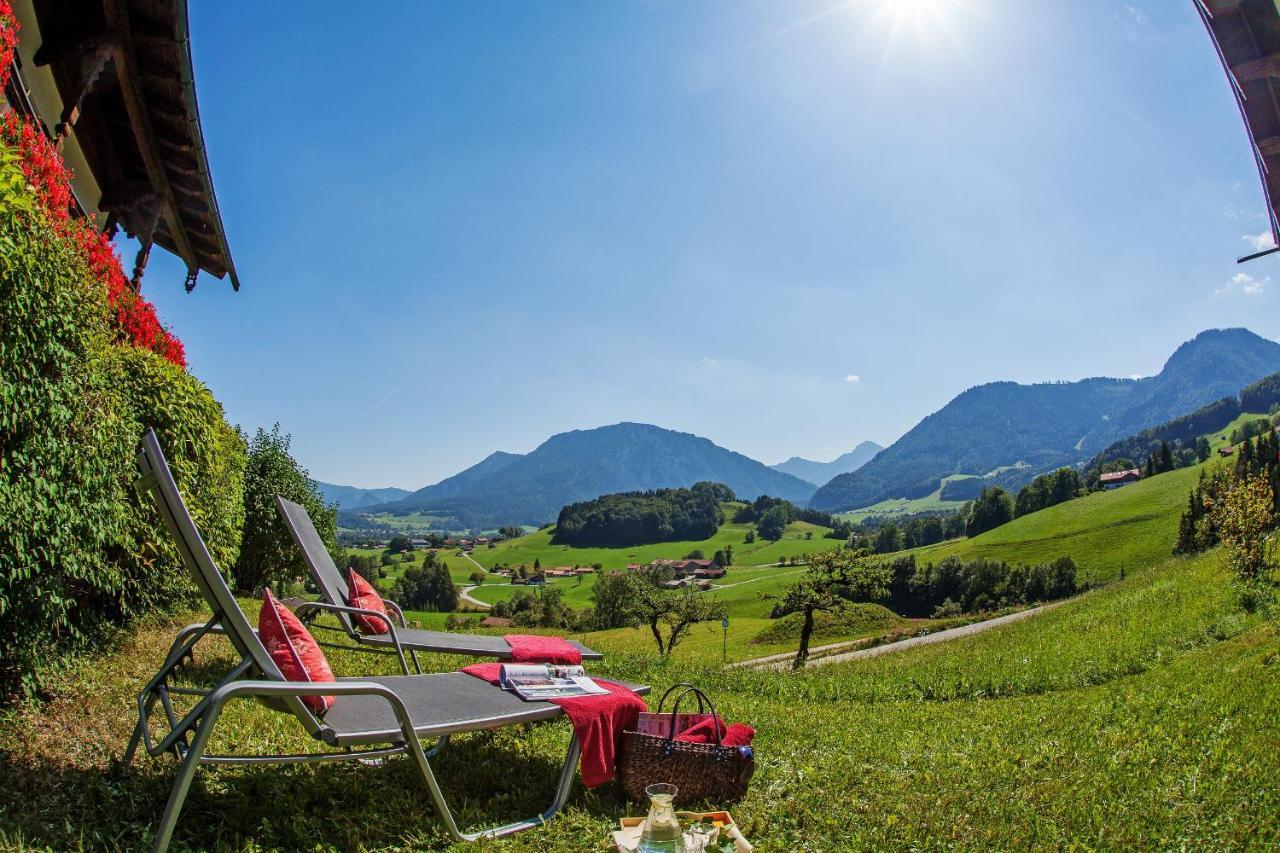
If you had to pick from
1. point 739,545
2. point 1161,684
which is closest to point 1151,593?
point 1161,684

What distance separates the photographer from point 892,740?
5297 millimetres

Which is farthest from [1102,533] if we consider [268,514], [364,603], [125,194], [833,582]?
[125,194]

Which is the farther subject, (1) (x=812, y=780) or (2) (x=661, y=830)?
(1) (x=812, y=780)

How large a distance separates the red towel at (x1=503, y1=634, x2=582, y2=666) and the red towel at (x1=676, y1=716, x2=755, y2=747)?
55.5 inches

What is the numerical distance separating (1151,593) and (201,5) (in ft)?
91.6

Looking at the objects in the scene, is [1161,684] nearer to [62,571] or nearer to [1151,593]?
Result: [62,571]

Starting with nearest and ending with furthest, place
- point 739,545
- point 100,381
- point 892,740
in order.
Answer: point 100,381, point 892,740, point 739,545

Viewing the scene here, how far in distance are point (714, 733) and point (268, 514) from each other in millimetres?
15051

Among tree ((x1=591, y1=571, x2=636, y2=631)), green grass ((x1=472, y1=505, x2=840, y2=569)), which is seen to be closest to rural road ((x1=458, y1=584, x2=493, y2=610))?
tree ((x1=591, y1=571, x2=636, y2=631))

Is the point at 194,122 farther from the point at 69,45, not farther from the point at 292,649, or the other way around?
the point at 292,649

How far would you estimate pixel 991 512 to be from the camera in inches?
3999

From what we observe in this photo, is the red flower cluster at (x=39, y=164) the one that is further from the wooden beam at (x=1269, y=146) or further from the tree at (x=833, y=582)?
the tree at (x=833, y=582)

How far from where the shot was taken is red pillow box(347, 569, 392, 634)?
18.5ft

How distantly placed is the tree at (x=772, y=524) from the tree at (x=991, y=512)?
42.9 meters
